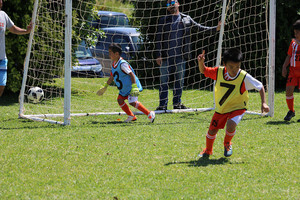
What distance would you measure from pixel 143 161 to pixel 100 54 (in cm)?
→ 781

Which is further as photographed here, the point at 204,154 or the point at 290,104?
the point at 290,104

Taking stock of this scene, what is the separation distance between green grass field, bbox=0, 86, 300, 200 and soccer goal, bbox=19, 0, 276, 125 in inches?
37.4

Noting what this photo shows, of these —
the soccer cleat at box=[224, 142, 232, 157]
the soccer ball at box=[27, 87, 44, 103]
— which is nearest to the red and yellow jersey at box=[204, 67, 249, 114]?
the soccer cleat at box=[224, 142, 232, 157]

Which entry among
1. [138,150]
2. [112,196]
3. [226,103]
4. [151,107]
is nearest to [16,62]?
[151,107]

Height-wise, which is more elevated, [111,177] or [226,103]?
[226,103]

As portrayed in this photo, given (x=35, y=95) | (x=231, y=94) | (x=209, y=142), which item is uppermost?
(x=231, y=94)

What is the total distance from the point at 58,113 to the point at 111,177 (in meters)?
4.22

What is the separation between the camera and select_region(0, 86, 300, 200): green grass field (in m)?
3.89

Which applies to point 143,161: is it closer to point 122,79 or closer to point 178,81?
point 122,79

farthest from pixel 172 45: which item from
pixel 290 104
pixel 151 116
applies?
pixel 290 104

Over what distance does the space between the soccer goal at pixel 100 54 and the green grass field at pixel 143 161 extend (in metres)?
0.95

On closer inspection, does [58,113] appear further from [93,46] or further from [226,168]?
[226,168]

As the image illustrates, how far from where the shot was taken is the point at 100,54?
483 inches

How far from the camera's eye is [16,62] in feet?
32.4
